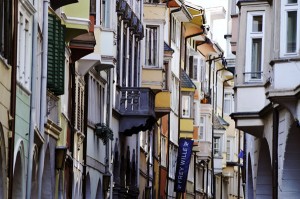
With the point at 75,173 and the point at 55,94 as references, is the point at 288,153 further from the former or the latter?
the point at 75,173

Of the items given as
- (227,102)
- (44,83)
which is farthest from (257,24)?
(227,102)

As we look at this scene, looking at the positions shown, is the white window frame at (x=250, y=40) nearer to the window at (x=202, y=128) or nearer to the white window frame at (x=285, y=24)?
the white window frame at (x=285, y=24)

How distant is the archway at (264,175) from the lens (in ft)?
136

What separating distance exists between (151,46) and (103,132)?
1456 cm

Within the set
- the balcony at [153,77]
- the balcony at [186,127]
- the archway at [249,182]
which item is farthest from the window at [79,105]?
the balcony at [186,127]

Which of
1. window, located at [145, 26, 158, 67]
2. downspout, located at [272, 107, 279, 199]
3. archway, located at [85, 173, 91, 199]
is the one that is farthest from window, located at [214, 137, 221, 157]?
downspout, located at [272, 107, 279, 199]

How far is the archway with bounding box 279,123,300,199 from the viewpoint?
34.8 meters

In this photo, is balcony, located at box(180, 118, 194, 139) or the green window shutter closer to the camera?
the green window shutter

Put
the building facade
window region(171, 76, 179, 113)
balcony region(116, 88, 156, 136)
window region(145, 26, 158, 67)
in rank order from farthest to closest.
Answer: window region(171, 76, 179, 113), window region(145, 26, 158, 67), balcony region(116, 88, 156, 136), the building facade

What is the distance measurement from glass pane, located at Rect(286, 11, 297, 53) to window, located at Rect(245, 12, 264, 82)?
4.30m

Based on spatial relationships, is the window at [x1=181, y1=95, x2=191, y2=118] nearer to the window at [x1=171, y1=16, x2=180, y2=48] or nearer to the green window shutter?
the window at [x1=171, y1=16, x2=180, y2=48]

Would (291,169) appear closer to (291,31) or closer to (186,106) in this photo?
(291,31)

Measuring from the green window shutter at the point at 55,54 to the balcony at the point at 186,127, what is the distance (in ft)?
140

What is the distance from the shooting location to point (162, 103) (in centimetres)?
6075
